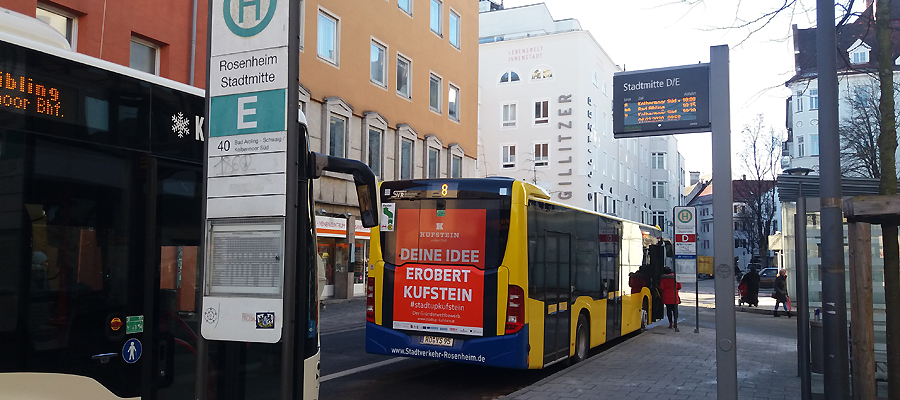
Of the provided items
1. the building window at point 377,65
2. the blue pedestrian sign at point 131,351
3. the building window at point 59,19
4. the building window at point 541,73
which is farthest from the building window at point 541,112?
the blue pedestrian sign at point 131,351

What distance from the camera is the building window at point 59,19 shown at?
1545 centimetres

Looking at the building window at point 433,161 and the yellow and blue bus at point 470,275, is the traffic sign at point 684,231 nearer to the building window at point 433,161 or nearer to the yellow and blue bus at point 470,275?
the yellow and blue bus at point 470,275

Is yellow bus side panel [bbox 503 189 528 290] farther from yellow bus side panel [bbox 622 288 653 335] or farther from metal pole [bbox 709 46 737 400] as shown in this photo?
yellow bus side panel [bbox 622 288 653 335]

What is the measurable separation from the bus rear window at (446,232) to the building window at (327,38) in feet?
52.0

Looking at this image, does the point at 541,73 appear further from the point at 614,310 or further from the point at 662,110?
the point at 662,110

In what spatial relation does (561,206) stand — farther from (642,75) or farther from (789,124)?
(789,124)

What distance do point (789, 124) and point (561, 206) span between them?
225 ft

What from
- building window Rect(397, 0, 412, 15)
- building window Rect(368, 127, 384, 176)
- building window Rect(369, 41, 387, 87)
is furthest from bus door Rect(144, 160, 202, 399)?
building window Rect(397, 0, 412, 15)

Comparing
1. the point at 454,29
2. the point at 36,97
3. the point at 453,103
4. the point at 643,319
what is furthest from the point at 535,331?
the point at 454,29

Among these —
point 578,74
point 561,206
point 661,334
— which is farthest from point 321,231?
point 578,74

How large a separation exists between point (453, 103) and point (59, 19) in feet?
68.9

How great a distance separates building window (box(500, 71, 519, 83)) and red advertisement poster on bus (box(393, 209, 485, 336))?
49448 millimetres

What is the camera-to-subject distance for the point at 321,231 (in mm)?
25156

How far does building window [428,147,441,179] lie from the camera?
33031 mm
